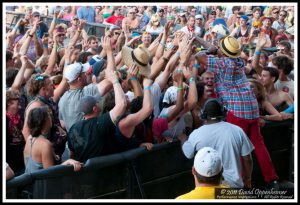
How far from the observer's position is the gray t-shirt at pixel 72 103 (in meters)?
6.33

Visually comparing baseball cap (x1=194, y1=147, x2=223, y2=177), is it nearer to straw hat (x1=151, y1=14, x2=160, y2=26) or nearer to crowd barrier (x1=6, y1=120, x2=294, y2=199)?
crowd barrier (x1=6, y1=120, x2=294, y2=199)

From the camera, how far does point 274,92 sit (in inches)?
311

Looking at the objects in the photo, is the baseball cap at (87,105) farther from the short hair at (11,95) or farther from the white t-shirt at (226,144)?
the white t-shirt at (226,144)

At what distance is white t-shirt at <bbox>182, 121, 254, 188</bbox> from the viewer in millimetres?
5477

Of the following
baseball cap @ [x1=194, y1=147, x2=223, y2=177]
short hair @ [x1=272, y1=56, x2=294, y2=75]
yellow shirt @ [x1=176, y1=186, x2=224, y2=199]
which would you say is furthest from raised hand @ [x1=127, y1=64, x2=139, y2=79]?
short hair @ [x1=272, y1=56, x2=294, y2=75]

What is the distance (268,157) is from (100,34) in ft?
23.4

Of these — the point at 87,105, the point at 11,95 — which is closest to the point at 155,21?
the point at 11,95

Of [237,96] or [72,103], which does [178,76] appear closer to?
[237,96]

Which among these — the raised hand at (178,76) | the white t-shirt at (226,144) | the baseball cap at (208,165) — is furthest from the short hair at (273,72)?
the baseball cap at (208,165)

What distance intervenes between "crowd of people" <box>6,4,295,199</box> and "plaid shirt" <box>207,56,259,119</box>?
11 mm

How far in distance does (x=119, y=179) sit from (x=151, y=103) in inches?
30.7

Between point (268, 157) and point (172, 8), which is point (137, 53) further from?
point (172, 8)

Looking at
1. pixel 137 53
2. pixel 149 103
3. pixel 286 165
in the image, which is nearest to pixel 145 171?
pixel 149 103

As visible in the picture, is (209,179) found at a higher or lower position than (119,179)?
higher
